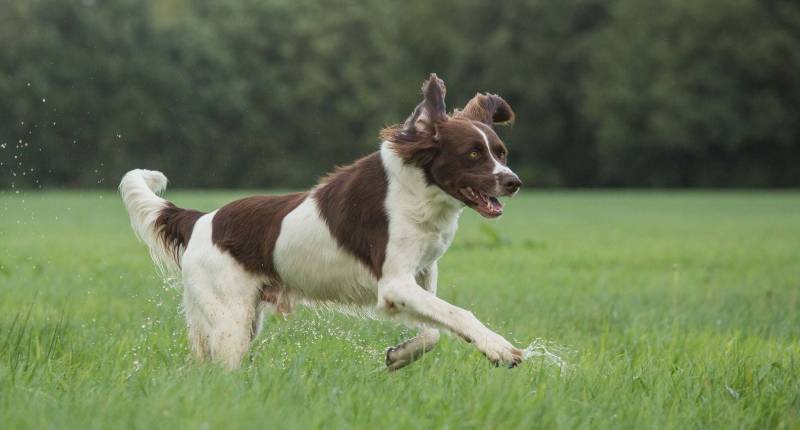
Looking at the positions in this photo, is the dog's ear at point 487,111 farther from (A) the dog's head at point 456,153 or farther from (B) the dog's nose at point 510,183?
(B) the dog's nose at point 510,183

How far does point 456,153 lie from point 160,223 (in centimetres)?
196

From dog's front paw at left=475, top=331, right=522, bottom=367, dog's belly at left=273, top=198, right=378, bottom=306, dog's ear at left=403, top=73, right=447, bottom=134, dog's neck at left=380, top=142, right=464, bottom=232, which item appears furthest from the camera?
dog's belly at left=273, top=198, right=378, bottom=306

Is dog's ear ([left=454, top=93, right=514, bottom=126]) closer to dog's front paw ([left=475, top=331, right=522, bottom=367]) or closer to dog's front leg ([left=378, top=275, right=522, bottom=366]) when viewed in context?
dog's front leg ([left=378, top=275, right=522, bottom=366])

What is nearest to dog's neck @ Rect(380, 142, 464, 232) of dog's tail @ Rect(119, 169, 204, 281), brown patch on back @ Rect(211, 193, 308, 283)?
brown patch on back @ Rect(211, 193, 308, 283)

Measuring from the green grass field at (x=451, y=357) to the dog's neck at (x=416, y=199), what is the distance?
0.79 meters

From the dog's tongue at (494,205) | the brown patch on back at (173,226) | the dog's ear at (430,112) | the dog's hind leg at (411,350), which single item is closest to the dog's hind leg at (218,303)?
the brown patch on back at (173,226)

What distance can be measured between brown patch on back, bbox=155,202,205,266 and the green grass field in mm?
552

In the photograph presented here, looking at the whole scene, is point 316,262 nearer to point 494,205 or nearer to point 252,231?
point 252,231

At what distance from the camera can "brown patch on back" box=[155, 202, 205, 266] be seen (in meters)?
5.96

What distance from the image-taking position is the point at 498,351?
4566 millimetres

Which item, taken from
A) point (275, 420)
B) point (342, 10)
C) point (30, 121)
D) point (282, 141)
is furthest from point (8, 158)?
point (275, 420)

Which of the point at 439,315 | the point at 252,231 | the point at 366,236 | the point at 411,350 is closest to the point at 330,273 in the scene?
the point at 366,236

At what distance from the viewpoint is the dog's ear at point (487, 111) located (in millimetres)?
5645

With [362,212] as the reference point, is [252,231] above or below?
below
